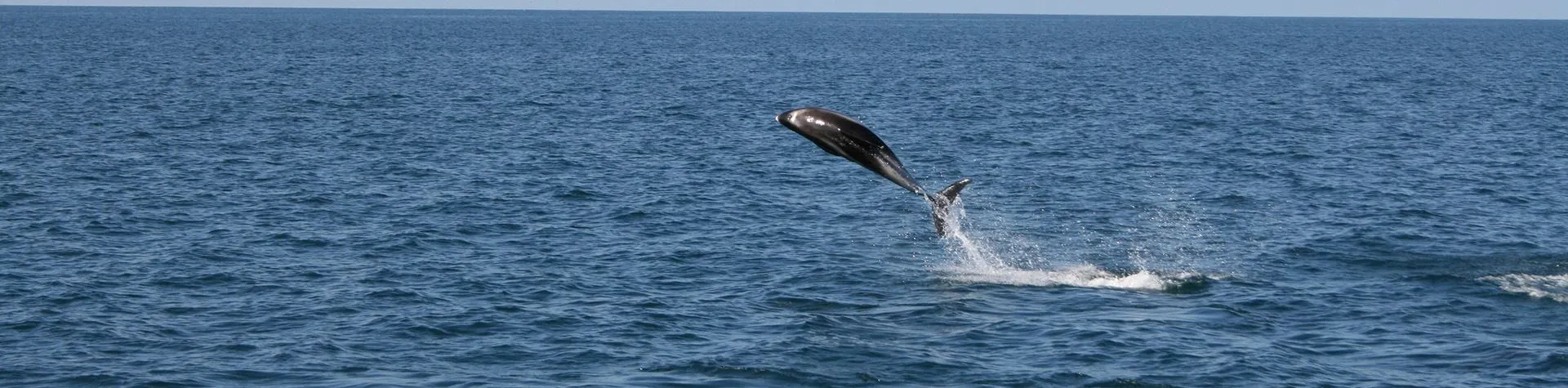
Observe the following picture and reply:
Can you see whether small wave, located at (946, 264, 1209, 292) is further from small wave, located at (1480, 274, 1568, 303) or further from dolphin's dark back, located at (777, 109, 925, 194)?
dolphin's dark back, located at (777, 109, 925, 194)

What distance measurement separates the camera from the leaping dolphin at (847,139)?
30250 millimetres

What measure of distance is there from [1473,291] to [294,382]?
2427cm

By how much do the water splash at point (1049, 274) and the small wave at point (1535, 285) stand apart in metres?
6.31

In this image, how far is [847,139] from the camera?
1209 inches

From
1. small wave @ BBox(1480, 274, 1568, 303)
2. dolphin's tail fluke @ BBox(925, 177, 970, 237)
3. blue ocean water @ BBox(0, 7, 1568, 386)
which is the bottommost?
blue ocean water @ BBox(0, 7, 1568, 386)

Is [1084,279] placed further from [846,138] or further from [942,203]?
[846,138]

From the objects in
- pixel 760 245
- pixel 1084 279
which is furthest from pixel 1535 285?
pixel 760 245

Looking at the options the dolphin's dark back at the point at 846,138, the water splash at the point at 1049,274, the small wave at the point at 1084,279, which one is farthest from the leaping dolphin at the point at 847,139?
the small wave at the point at 1084,279

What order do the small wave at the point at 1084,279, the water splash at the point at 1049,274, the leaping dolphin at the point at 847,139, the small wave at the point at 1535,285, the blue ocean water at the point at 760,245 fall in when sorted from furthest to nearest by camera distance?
the water splash at the point at 1049,274 < the small wave at the point at 1084,279 < the small wave at the point at 1535,285 < the blue ocean water at the point at 760,245 < the leaping dolphin at the point at 847,139

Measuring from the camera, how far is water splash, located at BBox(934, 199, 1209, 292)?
38438 mm

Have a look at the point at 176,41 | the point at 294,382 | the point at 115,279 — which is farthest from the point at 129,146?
the point at 176,41

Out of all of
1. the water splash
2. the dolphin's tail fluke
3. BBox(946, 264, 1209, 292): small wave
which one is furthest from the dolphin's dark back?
BBox(946, 264, 1209, 292): small wave

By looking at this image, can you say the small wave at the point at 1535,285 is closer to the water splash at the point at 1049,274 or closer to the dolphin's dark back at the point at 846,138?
the water splash at the point at 1049,274

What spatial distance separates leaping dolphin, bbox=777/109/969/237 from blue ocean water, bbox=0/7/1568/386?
3.38 meters
